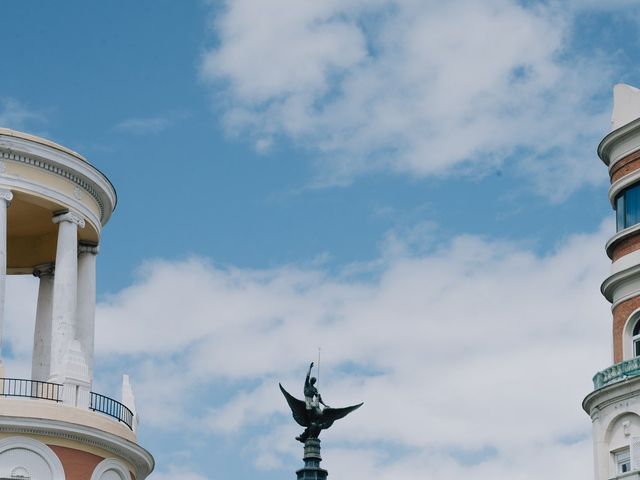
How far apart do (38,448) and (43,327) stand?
24.8 ft

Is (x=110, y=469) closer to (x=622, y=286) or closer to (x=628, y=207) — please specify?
(x=622, y=286)

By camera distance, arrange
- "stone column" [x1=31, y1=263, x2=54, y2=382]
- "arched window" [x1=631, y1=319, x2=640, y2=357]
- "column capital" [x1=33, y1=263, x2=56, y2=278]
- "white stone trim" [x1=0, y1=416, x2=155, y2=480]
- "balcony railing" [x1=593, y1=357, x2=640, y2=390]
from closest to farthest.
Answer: "white stone trim" [x1=0, y1=416, x2=155, y2=480] < "stone column" [x1=31, y1=263, x2=54, y2=382] < "column capital" [x1=33, y1=263, x2=56, y2=278] < "balcony railing" [x1=593, y1=357, x2=640, y2=390] < "arched window" [x1=631, y1=319, x2=640, y2=357]

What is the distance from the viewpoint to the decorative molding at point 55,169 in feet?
176

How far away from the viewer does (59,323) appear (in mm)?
52656

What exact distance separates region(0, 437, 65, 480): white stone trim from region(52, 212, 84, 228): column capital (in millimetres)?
8216

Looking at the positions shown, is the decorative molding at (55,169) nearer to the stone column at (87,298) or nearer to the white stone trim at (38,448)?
the stone column at (87,298)

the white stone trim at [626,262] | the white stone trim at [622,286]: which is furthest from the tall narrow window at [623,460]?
the white stone trim at [626,262]

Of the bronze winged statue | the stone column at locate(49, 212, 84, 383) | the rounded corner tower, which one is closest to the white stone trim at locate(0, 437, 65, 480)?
the rounded corner tower

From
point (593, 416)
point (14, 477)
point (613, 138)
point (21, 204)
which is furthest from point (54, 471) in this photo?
point (613, 138)

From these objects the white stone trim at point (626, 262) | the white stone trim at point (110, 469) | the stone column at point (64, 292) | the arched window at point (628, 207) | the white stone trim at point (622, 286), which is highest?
the arched window at point (628, 207)

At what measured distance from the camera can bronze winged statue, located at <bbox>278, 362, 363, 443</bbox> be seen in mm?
40125

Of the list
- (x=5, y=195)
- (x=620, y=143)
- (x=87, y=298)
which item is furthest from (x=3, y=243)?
(x=620, y=143)

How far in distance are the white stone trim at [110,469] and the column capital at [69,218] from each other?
8.45m

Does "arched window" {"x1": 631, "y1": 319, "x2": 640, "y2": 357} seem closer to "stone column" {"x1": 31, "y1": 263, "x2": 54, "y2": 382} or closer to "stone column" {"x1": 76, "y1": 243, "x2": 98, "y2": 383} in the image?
"stone column" {"x1": 76, "y1": 243, "x2": 98, "y2": 383}
